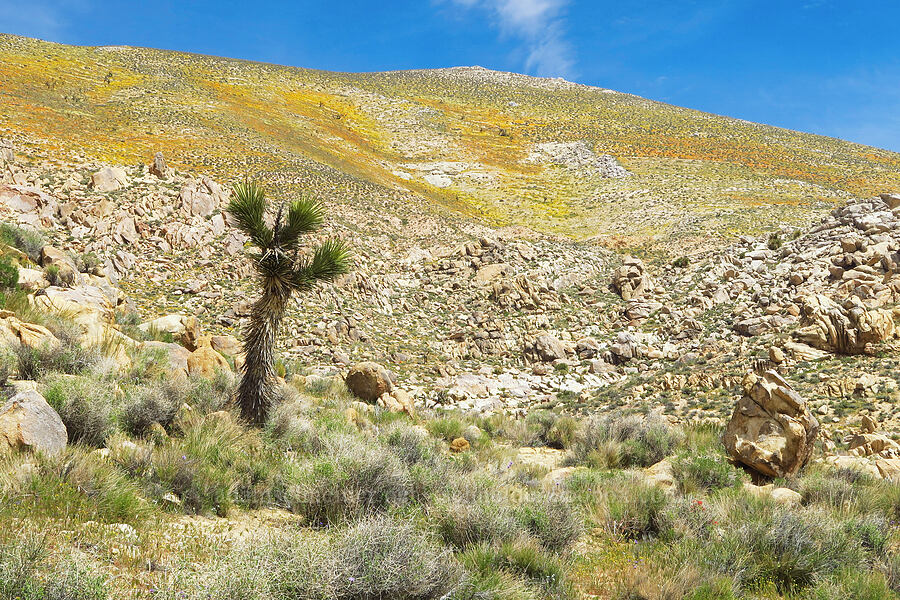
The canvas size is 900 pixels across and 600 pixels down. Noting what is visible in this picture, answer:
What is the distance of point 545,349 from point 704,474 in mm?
13142

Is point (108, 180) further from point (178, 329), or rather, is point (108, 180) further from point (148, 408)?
point (148, 408)

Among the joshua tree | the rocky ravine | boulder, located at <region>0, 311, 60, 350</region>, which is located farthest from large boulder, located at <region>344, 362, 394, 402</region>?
boulder, located at <region>0, 311, 60, 350</region>

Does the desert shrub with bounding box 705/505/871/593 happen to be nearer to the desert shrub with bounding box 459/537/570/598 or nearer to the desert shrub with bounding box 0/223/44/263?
the desert shrub with bounding box 459/537/570/598

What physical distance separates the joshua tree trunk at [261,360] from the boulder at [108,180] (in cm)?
1956

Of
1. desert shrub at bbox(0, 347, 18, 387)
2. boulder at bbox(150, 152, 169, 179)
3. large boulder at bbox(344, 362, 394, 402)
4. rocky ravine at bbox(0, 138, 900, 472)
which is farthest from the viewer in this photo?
boulder at bbox(150, 152, 169, 179)

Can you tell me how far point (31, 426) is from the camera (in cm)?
445

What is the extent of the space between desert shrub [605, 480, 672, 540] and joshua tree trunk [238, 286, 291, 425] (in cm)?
556

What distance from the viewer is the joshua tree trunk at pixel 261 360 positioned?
7.78m

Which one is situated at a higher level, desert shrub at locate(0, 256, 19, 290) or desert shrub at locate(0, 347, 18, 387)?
desert shrub at locate(0, 256, 19, 290)

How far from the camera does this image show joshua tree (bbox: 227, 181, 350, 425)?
7770 mm

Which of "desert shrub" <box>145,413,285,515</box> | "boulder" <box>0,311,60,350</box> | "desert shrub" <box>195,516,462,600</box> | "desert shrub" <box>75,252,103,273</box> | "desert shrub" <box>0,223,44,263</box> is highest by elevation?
"desert shrub" <box>0,223,44,263</box>

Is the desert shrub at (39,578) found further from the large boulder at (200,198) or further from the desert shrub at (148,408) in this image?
the large boulder at (200,198)

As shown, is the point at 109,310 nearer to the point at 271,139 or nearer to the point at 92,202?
the point at 92,202

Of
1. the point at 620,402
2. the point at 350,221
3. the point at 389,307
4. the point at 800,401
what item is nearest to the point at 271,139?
the point at 350,221
